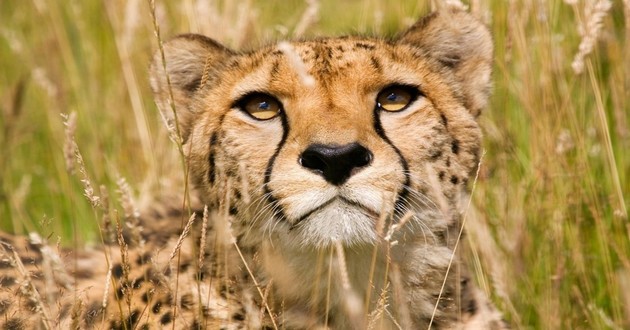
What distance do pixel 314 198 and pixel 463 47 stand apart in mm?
954

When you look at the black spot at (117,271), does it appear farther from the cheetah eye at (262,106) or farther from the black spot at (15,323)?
the cheetah eye at (262,106)

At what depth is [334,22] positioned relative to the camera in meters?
5.16

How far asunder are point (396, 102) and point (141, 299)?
0.87m

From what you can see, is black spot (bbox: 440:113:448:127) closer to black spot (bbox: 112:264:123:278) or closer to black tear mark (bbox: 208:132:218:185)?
black tear mark (bbox: 208:132:218:185)

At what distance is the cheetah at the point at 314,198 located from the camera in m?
2.36

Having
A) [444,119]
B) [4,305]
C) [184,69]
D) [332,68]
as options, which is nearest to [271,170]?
[332,68]

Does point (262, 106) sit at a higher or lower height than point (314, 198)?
higher

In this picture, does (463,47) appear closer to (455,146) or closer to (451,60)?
(451,60)

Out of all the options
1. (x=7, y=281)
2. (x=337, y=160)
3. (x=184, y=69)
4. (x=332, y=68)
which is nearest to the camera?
(x=337, y=160)

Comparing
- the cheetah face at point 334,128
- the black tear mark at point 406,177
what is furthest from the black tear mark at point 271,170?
the black tear mark at point 406,177

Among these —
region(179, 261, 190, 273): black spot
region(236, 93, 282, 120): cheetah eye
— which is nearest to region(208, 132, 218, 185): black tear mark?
region(236, 93, 282, 120): cheetah eye

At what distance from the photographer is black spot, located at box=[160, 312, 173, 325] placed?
105 inches

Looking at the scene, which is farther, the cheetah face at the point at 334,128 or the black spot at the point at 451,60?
the black spot at the point at 451,60

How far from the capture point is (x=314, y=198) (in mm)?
2314
